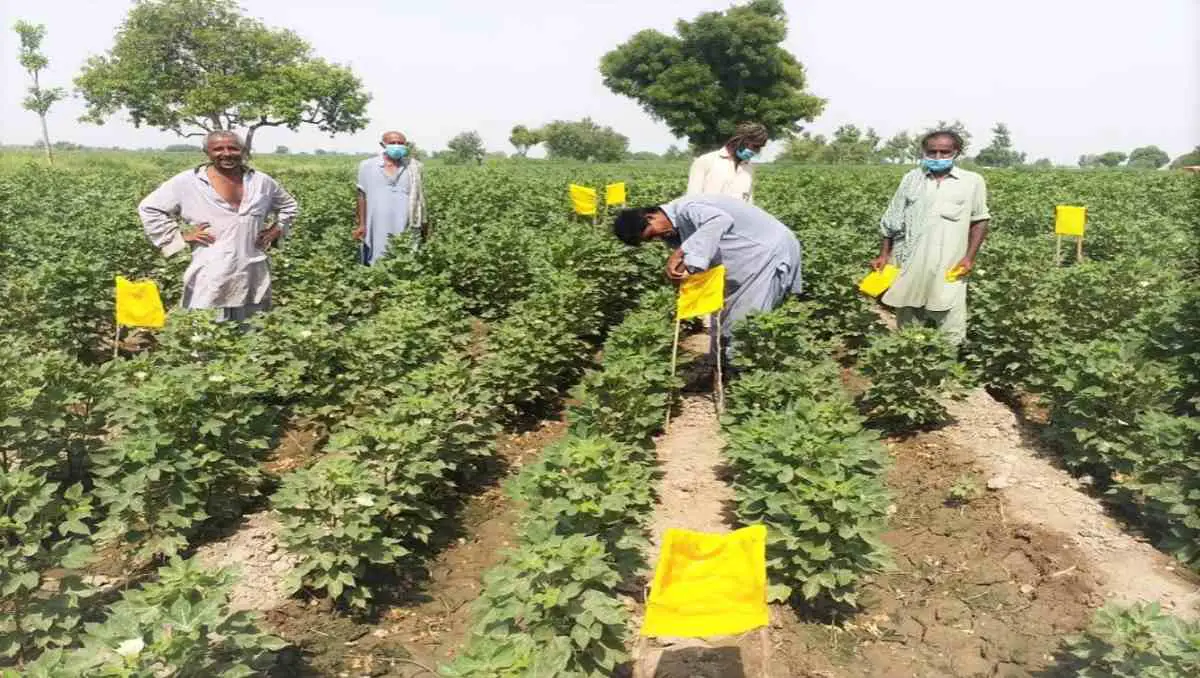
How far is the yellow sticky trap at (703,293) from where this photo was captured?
503 cm

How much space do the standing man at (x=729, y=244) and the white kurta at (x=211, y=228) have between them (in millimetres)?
2306

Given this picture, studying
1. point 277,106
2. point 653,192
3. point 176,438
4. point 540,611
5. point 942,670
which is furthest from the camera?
point 277,106

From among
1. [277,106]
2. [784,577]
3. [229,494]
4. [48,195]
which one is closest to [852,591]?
[784,577]

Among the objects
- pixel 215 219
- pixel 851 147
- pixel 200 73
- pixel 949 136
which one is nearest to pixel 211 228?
pixel 215 219

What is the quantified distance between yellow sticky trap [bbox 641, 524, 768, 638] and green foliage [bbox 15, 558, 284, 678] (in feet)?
4.00

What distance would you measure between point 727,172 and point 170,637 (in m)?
5.17

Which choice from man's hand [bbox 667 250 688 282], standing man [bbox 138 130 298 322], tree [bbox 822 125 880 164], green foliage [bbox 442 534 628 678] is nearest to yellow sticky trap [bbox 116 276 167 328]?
standing man [bbox 138 130 298 322]

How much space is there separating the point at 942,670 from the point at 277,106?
37247mm

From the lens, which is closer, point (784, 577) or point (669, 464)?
point (784, 577)

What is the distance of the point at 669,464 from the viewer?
5.19m

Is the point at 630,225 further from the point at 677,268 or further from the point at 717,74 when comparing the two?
the point at 717,74

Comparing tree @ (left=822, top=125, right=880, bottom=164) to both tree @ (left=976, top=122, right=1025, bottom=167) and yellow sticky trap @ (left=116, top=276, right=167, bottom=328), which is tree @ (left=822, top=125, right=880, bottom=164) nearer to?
tree @ (left=976, top=122, right=1025, bottom=167)

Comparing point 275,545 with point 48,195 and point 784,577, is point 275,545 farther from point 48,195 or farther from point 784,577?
point 48,195

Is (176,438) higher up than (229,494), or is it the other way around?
(176,438)
